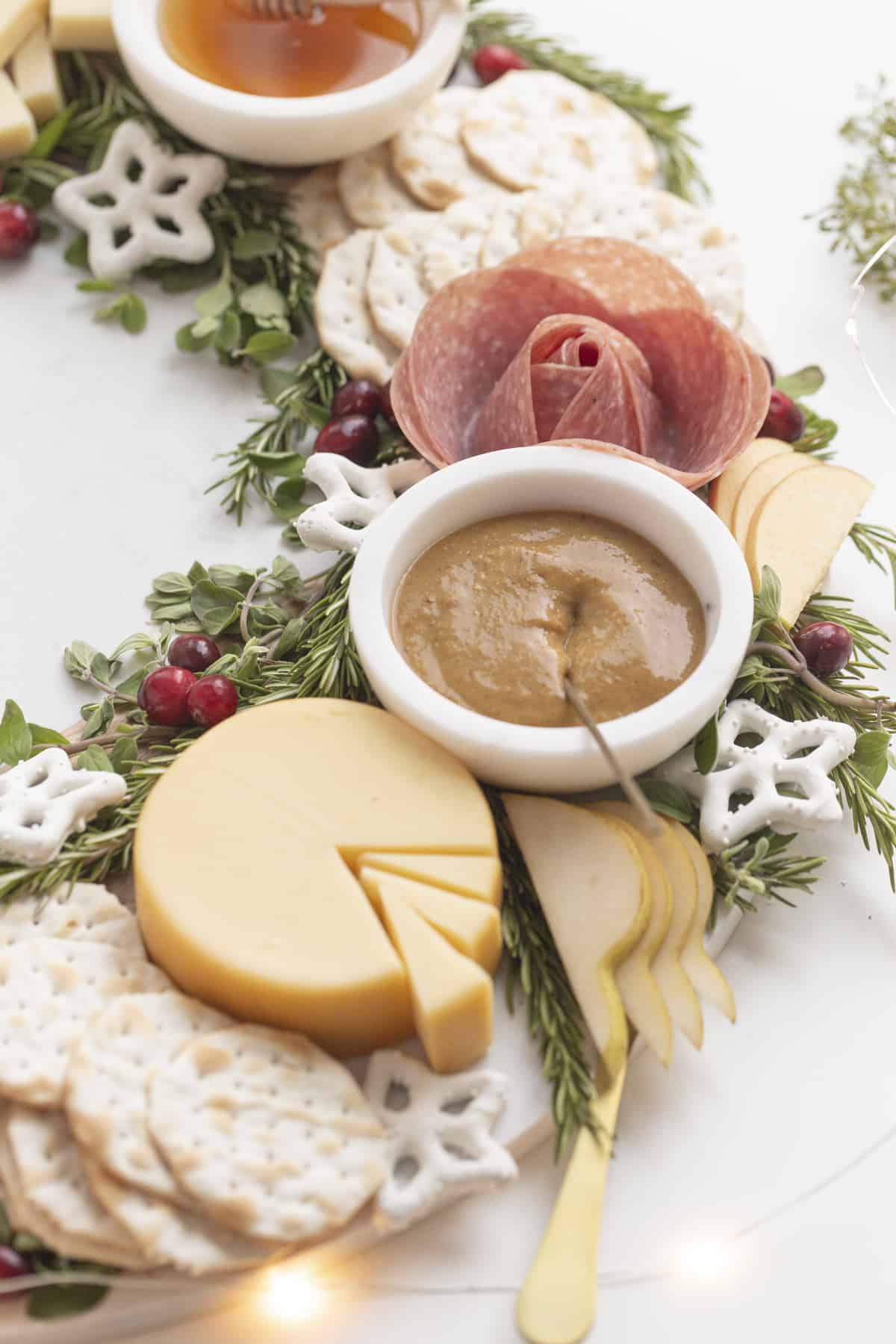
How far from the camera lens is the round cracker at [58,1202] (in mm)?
1624

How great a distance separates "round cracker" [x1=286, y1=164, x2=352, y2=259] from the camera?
2697 millimetres

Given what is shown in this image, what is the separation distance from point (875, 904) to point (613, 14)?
2208 mm

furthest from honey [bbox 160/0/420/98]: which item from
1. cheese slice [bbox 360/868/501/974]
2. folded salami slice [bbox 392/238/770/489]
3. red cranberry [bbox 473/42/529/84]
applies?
cheese slice [bbox 360/868/501/974]

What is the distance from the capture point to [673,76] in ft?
10.6

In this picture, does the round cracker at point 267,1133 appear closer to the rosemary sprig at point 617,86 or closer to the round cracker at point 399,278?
the round cracker at point 399,278

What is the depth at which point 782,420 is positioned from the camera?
2.44 meters

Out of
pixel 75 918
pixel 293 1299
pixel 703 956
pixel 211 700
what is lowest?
pixel 293 1299

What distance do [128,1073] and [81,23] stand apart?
2.03 m

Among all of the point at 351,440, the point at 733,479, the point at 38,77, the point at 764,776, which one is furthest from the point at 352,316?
the point at 764,776

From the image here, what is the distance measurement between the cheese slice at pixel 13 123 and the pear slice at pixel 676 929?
68.7 inches

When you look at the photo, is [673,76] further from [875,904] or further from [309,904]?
[309,904]

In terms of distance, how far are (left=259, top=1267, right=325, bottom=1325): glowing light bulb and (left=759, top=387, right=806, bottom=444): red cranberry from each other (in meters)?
1.49

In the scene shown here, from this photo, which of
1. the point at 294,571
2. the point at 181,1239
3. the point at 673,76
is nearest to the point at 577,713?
the point at 294,571

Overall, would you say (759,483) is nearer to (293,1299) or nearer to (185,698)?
(185,698)
